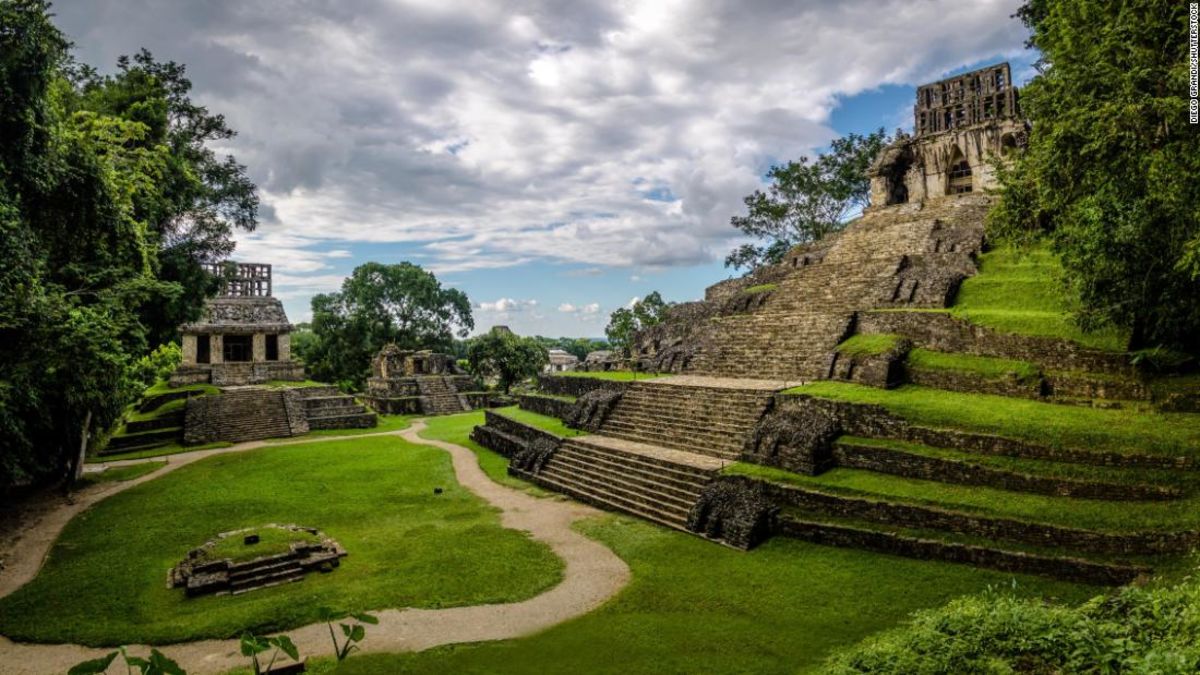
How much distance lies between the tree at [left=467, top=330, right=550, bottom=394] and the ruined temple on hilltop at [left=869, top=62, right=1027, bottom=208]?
2149cm

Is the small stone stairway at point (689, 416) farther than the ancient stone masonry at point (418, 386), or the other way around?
the ancient stone masonry at point (418, 386)

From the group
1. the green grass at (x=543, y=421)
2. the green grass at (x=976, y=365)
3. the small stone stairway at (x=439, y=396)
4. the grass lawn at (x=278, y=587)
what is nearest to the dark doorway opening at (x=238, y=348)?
the small stone stairway at (x=439, y=396)

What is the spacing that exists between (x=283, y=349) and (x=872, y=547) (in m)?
32.2

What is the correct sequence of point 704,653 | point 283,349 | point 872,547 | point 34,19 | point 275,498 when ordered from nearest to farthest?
point 704,653, point 872,547, point 34,19, point 275,498, point 283,349

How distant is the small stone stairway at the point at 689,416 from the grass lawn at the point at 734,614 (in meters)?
4.04

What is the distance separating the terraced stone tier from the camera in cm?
1407

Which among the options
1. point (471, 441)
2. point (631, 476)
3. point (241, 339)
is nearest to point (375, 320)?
point (241, 339)

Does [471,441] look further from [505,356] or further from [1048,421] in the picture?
[1048,421]

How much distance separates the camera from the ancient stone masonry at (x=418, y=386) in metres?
34.7

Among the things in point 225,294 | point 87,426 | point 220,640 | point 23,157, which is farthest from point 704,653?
point 225,294

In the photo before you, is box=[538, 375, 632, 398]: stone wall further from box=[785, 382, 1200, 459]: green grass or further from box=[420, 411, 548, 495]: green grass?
box=[785, 382, 1200, 459]: green grass

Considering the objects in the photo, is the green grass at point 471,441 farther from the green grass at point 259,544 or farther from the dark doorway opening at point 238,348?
the dark doorway opening at point 238,348

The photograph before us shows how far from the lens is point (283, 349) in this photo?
108ft

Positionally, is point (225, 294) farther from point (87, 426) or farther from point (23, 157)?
point (23, 157)
